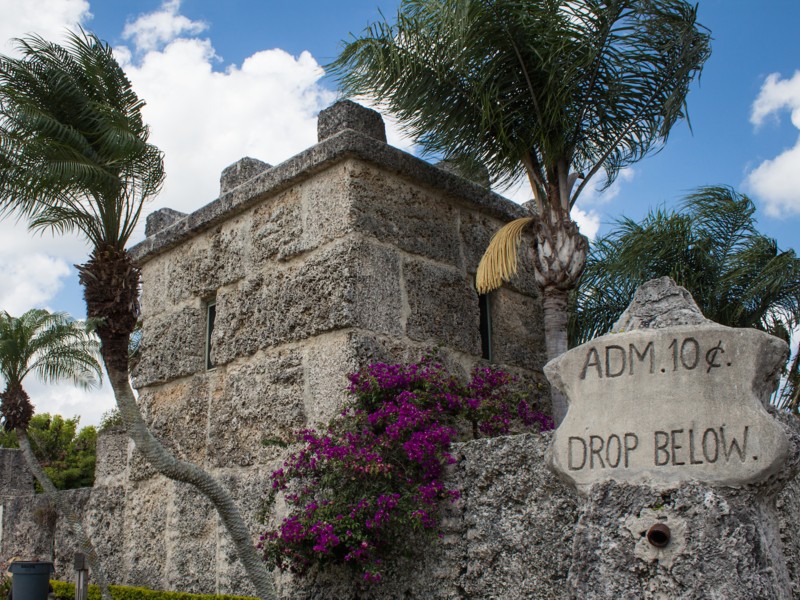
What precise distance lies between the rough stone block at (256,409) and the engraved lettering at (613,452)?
2.67 m

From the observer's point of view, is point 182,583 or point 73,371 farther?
point 73,371

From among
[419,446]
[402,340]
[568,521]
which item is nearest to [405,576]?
[419,446]

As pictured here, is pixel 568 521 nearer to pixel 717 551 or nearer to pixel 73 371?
pixel 717 551

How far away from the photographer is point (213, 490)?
4.74 metres

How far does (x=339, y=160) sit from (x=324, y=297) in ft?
3.19

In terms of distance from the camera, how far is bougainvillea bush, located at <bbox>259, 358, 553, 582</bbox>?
4352 mm

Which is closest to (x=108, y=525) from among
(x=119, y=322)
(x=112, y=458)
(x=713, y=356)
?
(x=112, y=458)

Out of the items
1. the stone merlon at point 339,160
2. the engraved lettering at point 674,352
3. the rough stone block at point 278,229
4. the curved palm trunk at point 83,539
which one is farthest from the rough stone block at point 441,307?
the curved palm trunk at point 83,539

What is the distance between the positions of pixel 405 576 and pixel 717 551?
2157 mm

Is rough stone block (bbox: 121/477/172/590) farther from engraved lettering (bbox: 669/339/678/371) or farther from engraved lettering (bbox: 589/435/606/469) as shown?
engraved lettering (bbox: 669/339/678/371)

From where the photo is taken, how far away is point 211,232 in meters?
6.72

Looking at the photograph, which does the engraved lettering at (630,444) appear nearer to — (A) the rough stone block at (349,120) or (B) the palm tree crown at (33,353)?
(A) the rough stone block at (349,120)

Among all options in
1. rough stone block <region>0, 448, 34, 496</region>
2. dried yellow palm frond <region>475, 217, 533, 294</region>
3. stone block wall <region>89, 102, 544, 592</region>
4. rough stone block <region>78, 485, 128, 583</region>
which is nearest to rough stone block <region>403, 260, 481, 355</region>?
stone block wall <region>89, 102, 544, 592</region>

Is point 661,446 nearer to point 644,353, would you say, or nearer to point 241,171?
point 644,353
